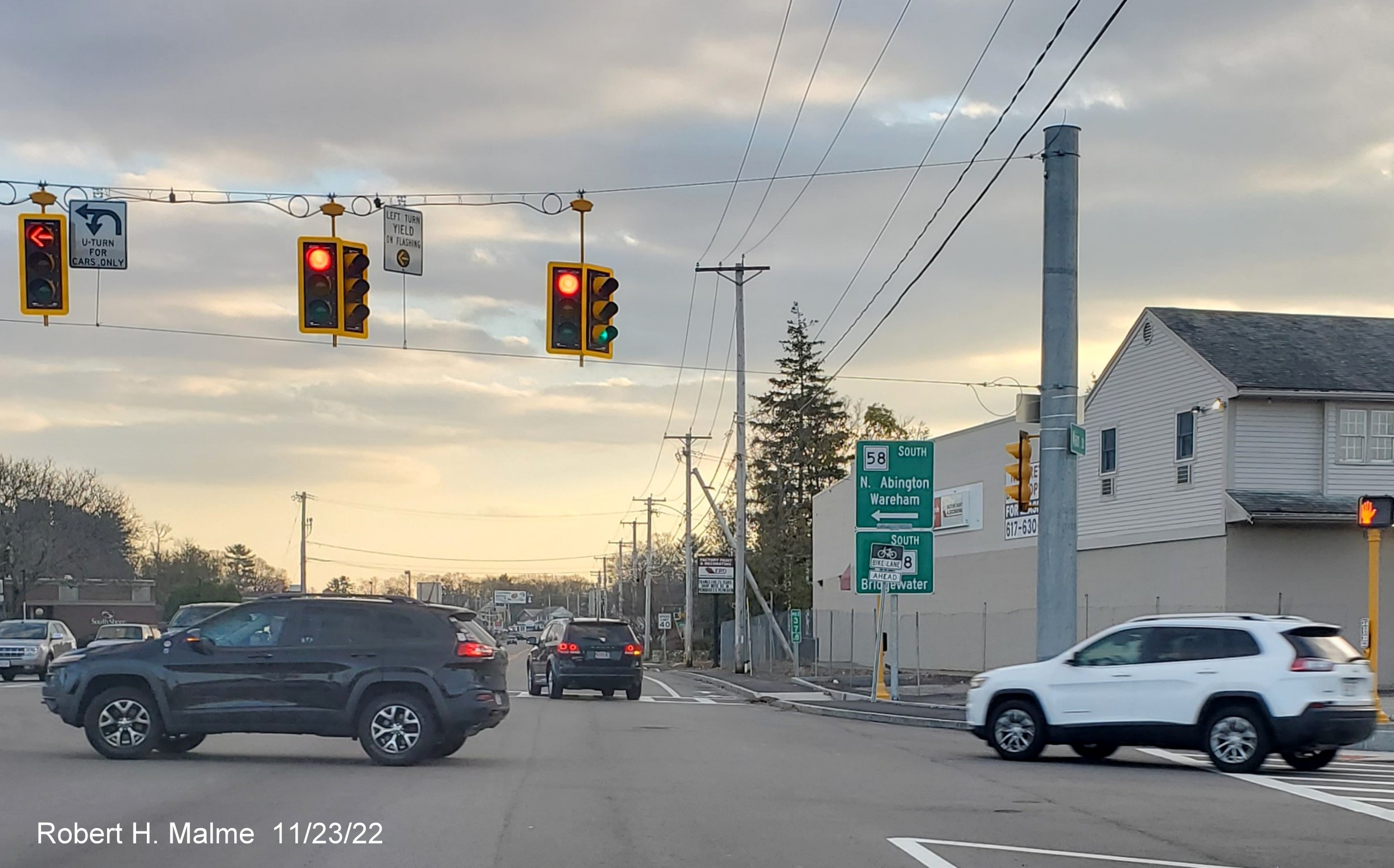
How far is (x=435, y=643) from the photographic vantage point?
14836 millimetres

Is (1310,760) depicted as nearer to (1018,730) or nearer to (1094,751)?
(1094,751)

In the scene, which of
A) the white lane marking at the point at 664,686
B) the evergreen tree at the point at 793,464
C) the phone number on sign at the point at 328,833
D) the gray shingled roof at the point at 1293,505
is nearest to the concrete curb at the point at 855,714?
the white lane marking at the point at 664,686

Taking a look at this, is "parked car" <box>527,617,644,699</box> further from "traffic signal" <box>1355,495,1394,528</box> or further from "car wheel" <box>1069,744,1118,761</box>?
"traffic signal" <box>1355,495,1394,528</box>

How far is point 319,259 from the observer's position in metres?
18.3

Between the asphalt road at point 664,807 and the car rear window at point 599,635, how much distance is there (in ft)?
34.7

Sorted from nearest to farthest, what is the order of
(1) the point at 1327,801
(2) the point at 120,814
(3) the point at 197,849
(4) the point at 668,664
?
(3) the point at 197,849, (2) the point at 120,814, (1) the point at 1327,801, (4) the point at 668,664

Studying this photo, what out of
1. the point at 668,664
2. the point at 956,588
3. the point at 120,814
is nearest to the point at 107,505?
the point at 668,664

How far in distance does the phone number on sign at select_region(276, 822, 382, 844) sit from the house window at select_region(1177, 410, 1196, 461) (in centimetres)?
2562

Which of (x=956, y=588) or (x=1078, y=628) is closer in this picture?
(x=1078, y=628)

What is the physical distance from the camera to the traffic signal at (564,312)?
1941 centimetres

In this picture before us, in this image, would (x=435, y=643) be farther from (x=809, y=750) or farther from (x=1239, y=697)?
(x=1239, y=697)

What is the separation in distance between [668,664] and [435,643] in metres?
53.6

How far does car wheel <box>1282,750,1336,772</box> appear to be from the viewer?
1567 centimetres

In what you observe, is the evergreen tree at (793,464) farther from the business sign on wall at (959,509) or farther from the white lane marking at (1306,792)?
the white lane marking at (1306,792)
